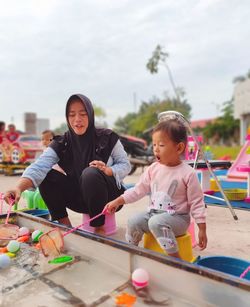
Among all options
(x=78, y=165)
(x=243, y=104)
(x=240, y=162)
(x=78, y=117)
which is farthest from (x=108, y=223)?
(x=243, y=104)

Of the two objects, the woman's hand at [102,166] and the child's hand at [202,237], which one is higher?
the woman's hand at [102,166]

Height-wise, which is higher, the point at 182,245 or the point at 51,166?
the point at 51,166

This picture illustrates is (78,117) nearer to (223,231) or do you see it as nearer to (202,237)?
(202,237)

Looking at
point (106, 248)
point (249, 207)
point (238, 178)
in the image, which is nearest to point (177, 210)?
point (106, 248)

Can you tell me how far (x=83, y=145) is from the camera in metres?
2.35

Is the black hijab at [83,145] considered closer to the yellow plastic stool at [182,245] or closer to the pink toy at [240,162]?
the yellow plastic stool at [182,245]

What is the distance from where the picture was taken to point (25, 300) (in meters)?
1.36

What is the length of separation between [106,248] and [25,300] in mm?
444

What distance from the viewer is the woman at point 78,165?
2.15 metres

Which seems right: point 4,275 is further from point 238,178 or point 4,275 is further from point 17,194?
point 238,178

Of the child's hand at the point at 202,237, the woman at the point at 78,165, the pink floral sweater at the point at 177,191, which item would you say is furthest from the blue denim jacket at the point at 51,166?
the child's hand at the point at 202,237

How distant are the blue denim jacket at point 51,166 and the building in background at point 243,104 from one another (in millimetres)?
22905

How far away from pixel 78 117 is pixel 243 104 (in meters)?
24.2

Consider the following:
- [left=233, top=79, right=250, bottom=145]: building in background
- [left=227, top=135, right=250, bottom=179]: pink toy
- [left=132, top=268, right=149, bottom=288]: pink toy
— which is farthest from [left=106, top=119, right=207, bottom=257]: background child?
[left=233, top=79, right=250, bottom=145]: building in background
